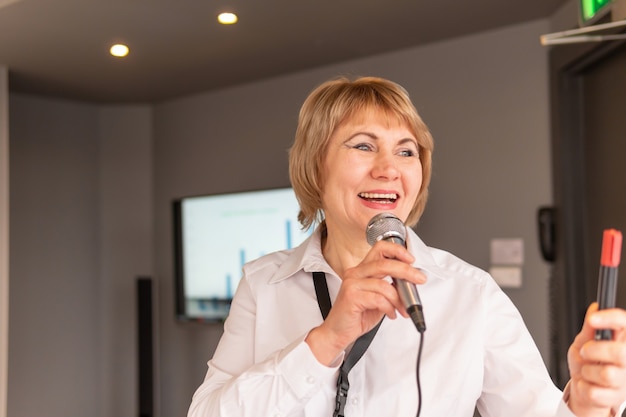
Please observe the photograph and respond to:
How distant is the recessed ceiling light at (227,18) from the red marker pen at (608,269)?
2.91 metres

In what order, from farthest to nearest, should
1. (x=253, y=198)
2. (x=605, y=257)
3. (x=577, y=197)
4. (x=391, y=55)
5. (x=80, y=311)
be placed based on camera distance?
(x=80, y=311), (x=253, y=198), (x=391, y=55), (x=577, y=197), (x=605, y=257)

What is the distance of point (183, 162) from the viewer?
5430mm

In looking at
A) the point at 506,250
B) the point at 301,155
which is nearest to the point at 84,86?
the point at 506,250

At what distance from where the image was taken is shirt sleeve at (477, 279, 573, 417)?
1.33m

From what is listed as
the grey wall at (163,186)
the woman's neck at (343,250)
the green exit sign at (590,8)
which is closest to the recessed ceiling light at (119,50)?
the grey wall at (163,186)

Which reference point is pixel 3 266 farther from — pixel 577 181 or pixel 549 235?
pixel 577 181

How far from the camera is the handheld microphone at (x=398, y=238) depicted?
1.10 metres

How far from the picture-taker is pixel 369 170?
1463mm

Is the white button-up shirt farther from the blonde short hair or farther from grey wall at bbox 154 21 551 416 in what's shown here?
grey wall at bbox 154 21 551 416

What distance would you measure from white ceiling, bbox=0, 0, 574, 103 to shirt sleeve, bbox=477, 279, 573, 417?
2.27 m

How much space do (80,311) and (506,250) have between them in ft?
10.6

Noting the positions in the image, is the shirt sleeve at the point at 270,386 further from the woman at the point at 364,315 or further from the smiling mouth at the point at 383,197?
the smiling mouth at the point at 383,197

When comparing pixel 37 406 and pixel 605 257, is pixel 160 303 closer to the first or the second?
pixel 37 406

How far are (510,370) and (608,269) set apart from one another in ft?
1.73
